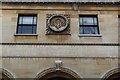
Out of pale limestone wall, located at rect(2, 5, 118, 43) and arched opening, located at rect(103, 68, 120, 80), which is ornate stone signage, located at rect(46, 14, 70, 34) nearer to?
pale limestone wall, located at rect(2, 5, 118, 43)

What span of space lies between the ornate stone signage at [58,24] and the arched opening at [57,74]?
2571 millimetres

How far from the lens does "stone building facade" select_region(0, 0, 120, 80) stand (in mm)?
18531

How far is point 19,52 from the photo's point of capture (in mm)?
19062

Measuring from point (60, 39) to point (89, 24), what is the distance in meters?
2.22

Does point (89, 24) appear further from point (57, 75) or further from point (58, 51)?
point (57, 75)

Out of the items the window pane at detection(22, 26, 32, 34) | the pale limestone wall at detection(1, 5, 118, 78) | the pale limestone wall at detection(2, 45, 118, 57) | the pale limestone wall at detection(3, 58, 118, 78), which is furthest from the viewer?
the window pane at detection(22, 26, 32, 34)

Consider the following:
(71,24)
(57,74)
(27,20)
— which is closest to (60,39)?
(71,24)

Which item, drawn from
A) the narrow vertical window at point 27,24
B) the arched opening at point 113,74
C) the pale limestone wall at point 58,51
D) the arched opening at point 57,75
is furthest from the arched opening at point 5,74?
the arched opening at point 113,74

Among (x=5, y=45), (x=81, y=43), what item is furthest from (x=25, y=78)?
(x=81, y=43)

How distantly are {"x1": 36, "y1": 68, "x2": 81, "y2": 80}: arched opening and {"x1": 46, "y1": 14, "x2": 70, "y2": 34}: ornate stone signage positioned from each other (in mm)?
2571

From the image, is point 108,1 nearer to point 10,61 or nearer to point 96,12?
point 96,12

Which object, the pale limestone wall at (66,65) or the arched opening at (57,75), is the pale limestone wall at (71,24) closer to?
the pale limestone wall at (66,65)

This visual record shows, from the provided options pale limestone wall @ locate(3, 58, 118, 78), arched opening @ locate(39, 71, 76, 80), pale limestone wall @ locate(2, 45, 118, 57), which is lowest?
arched opening @ locate(39, 71, 76, 80)

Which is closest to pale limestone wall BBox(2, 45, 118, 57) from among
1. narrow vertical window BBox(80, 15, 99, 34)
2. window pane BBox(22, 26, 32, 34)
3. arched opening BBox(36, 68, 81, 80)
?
arched opening BBox(36, 68, 81, 80)
